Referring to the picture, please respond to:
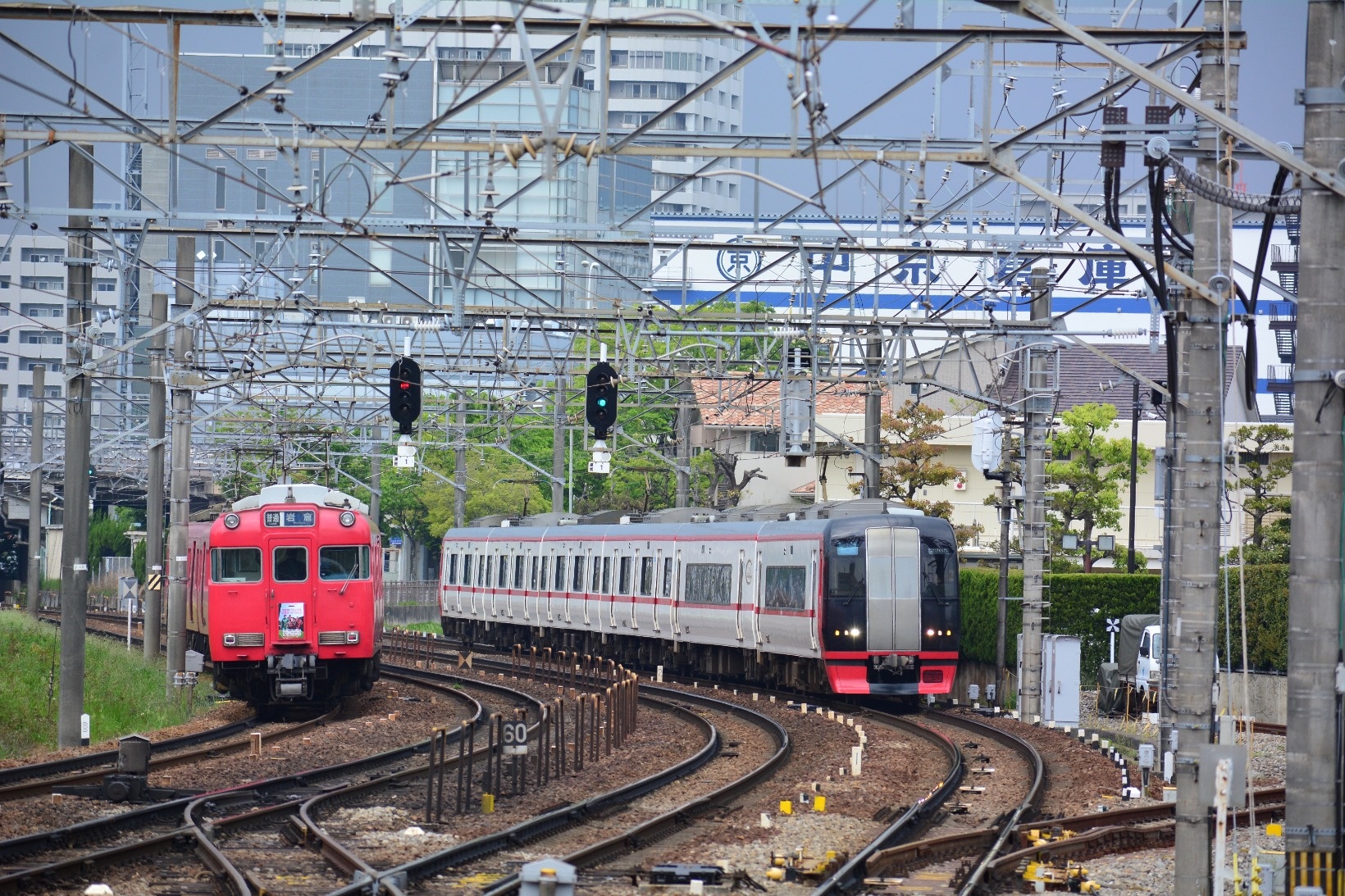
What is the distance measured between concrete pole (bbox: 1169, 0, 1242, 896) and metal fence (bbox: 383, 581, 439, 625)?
4814cm

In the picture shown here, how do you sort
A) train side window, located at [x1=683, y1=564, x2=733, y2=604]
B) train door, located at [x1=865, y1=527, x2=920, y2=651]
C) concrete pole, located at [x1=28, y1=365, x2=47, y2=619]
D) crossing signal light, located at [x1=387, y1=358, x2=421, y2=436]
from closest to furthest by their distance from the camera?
1. crossing signal light, located at [x1=387, y1=358, x2=421, y2=436]
2. train door, located at [x1=865, y1=527, x2=920, y2=651]
3. train side window, located at [x1=683, y1=564, x2=733, y2=604]
4. concrete pole, located at [x1=28, y1=365, x2=47, y2=619]

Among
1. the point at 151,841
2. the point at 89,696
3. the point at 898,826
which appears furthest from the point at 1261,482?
the point at 151,841

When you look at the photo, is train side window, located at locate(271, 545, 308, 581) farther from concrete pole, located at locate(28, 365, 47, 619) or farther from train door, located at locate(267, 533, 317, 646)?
concrete pole, located at locate(28, 365, 47, 619)

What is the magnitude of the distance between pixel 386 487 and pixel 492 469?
4765 millimetres

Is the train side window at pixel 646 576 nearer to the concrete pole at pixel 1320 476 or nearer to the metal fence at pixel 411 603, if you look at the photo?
the concrete pole at pixel 1320 476

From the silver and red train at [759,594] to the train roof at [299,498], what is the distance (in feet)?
20.9

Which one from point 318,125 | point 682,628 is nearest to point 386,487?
point 682,628

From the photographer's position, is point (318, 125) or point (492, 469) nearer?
point (318, 125)

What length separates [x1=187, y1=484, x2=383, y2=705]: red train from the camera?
21.6 meters

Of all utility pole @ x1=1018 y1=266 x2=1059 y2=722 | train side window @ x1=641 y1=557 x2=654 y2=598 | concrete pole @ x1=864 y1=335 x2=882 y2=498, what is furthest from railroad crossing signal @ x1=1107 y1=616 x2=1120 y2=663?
utility pole @ x1=1018 y1=266 x2=1059 y2=722

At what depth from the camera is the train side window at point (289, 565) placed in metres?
21.8

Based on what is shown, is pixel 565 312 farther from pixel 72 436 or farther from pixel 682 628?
pixel 682 628

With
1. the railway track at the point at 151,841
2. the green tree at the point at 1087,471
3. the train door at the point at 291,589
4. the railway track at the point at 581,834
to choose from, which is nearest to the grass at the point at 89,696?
the train door at the point at 291,589

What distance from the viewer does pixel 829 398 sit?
57.2 metres
